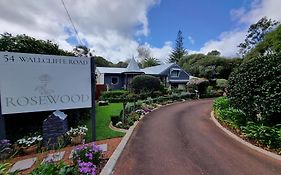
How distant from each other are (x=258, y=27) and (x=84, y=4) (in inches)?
1358

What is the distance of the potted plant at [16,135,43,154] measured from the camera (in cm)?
647

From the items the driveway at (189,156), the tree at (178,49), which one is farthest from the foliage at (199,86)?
the tree at (178,49)

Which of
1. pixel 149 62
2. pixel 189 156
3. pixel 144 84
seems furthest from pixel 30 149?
Result: pixel 149 62

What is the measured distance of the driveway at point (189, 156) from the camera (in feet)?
16.3

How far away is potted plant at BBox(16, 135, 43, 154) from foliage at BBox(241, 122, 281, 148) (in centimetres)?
775

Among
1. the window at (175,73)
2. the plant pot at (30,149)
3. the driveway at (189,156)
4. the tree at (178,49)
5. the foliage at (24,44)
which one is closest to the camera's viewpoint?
the driveway at (189,156)

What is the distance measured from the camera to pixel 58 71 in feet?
23.3

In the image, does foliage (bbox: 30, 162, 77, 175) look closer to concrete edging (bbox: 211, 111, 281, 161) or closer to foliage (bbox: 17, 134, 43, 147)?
foliage (bbox: 17, 134, 43, 147)

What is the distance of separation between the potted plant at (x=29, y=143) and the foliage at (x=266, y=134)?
775 cm

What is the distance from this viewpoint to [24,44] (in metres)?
7.52

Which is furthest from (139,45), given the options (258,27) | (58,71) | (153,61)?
(58,71)

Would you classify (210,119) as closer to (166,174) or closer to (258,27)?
(166,174)

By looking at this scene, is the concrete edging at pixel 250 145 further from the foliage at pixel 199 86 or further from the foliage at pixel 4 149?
the foliage at pixel 199 86

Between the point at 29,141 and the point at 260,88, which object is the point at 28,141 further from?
the point at 260,88
